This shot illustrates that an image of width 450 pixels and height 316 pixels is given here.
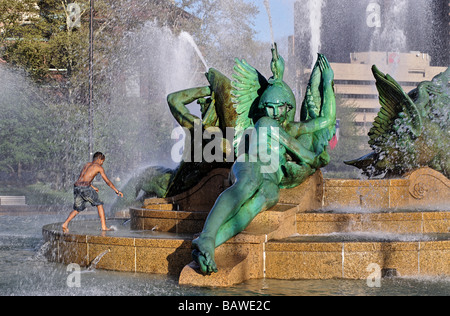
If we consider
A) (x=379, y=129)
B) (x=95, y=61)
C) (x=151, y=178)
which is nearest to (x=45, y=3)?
(x=95, y=61)

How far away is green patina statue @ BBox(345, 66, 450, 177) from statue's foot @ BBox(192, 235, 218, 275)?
17.9 ft

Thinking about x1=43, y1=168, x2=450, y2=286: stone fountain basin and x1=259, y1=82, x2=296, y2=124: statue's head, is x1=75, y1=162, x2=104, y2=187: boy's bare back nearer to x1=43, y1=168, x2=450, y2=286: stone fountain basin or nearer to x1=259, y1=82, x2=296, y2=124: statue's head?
x1=43, y1=168, x2=450, y2=286: stone fountain basin

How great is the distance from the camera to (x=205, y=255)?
278 inches

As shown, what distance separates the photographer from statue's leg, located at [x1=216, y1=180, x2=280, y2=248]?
25.0 feet

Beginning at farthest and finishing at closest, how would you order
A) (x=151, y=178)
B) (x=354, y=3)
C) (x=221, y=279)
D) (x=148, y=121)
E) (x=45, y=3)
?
(x=354, y=3)
(x=45, y=3)
(x=148, y=121)
(x=151, y=178)
(x=221, y=279)

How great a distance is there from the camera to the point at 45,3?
34.1 metres

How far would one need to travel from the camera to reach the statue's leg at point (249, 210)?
7.63 metres

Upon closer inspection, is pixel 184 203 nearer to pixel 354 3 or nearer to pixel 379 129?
pixel 379 129

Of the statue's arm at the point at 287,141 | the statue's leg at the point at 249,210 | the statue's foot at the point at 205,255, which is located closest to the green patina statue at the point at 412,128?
the statue's arm at the point at 287,141

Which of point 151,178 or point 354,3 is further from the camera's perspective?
point 354,3

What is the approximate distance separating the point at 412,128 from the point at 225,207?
5056 millimetres

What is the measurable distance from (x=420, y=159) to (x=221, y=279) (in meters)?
5.67

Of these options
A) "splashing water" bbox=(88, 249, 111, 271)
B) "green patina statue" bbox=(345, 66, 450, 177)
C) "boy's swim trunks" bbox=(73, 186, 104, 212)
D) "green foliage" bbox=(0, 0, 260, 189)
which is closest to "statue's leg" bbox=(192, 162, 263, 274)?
"splashing water" bbox=(88, 249, 111, 271)

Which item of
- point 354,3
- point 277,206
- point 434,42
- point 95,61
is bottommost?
point 277,206
